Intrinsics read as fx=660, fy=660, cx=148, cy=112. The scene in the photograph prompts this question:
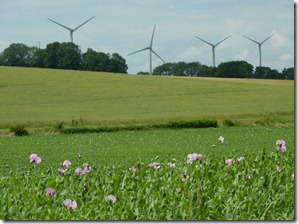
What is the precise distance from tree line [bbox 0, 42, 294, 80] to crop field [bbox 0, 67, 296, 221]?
835mm

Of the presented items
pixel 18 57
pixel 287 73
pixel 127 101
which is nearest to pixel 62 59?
pixel 18 57

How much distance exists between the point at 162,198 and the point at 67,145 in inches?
599

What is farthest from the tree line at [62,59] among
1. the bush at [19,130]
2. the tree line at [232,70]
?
the bush at [19,130]

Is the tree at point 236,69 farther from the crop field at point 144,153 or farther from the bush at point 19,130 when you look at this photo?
the bush at point 19,130

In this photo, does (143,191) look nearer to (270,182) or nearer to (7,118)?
(270,182)

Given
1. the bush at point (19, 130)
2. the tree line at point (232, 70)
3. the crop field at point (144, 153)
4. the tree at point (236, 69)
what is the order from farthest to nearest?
the bush at point (19, 130) → the tree at point (236, 69) → the tree line at point (232, 70) → the crop field at point (144, 153)

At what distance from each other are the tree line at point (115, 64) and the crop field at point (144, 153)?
835 mm

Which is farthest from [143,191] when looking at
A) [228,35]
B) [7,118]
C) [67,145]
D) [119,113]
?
[119,113]

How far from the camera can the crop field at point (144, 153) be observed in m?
4.95

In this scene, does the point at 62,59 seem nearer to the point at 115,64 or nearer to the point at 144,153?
the point at 115,64

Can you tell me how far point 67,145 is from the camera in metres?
20.2

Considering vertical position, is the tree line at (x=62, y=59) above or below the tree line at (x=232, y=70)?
above

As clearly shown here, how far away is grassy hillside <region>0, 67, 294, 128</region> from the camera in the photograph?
29.0 meters

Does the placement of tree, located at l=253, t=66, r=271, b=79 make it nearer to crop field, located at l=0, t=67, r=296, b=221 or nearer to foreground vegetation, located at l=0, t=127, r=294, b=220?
crop field, located at l=0, t=67, r=296, b=221
